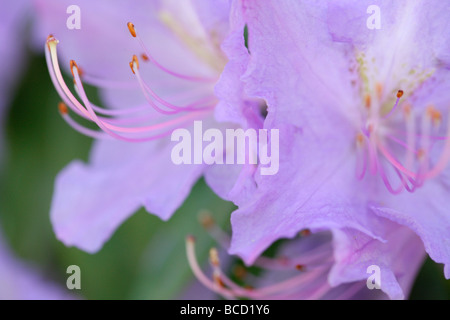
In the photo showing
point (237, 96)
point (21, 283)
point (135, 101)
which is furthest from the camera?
point (21, 283)

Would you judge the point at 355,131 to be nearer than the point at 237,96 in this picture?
No

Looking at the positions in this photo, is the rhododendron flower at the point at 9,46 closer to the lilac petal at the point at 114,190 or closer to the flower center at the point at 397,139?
the lilac petal at the point at 114,190

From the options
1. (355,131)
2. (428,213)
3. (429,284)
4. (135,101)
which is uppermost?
(135,101)

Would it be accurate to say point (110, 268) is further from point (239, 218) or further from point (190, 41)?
point (239, 218)

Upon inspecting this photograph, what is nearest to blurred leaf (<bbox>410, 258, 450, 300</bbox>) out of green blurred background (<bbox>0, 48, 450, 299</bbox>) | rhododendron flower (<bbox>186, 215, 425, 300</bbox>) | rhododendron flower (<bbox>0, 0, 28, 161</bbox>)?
green blurred background (<bbox>0, 48, 450, 299</bbox>)

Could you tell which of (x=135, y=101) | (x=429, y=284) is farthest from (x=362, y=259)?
(x=135, y=101)

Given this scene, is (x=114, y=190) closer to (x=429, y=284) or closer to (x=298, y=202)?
(x=298, y=202)
